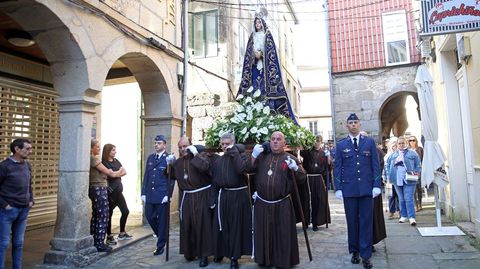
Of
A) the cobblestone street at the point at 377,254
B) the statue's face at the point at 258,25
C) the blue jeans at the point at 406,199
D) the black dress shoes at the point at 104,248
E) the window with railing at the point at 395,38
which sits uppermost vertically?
the window with railing at the point at 395,38

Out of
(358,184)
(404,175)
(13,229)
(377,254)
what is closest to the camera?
(13,229)

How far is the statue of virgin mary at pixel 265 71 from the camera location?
700 centimetres

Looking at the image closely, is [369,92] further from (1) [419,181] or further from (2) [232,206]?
(2) [232,206]

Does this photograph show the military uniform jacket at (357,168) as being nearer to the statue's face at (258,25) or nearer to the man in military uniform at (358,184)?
the man in military uniform at (358,184)

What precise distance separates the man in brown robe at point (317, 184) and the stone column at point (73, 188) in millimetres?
3974

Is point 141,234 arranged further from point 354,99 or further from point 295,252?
point 354,99

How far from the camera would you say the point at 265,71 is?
7.06 metres

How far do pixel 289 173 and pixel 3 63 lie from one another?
6215mm

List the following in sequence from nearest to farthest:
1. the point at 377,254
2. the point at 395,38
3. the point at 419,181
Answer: the point at 377,254 < the point at 419,181 < the point at 395,38

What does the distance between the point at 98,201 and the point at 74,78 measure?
1.90 metres

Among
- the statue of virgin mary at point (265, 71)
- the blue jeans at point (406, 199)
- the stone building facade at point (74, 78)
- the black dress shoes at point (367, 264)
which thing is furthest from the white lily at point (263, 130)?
the blue jeans at point (406, 199)

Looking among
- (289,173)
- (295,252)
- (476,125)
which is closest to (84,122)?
(289,173)

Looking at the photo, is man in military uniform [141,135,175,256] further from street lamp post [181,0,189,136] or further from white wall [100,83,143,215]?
white wall [100,83,143,215]

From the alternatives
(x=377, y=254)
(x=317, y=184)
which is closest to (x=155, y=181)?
(x=317, y=184)
